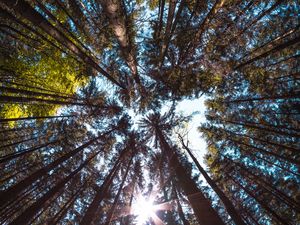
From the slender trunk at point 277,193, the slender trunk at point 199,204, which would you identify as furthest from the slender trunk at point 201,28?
the slender trunk at point 277,193

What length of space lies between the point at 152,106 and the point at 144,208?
647cm

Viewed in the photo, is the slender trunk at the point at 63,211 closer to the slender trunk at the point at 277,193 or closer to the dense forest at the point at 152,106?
the dense forest at the point at 152,106

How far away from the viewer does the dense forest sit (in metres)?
8.77

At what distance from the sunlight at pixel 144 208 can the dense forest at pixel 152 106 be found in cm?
11

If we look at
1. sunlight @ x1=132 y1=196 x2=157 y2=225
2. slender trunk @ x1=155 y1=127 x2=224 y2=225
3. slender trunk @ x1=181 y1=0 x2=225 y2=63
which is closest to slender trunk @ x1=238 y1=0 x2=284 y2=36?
slender trunk @ x1=181 y1=0 x2=225 y2=63

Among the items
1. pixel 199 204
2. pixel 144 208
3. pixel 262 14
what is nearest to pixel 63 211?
pixel 144 208

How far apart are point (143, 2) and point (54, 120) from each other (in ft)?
27.9

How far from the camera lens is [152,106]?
44.4 feet

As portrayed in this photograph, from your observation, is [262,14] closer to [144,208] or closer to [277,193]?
[277,193]

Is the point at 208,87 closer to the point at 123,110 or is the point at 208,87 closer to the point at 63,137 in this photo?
the point at 123,110

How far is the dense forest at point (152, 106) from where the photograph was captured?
28.8 ft

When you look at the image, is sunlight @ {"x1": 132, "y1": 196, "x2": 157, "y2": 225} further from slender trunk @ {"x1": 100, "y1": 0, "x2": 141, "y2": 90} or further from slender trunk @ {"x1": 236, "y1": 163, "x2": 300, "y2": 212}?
slender trunk @ {"x1": 100, "y1": 0, "x2": 141, "y2": 90}

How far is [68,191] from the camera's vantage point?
489 inches

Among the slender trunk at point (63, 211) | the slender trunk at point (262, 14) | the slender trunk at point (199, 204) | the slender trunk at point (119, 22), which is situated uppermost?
the slender trunk at point (119, 22)
